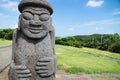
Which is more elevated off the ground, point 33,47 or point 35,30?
point 35,30

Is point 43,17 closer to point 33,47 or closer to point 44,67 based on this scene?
point 33,47

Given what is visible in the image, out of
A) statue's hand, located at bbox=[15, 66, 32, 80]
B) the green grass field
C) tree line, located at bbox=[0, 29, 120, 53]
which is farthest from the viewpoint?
tree line, located at bbox=[0, 29, 120, 53]

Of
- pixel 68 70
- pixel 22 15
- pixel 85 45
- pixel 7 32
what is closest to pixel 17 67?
pixel 22 15

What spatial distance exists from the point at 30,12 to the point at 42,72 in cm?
141

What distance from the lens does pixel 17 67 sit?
5.01 meters

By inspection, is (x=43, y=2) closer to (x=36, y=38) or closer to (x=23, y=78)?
(x=36, y=38)

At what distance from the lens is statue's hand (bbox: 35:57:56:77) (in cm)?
502

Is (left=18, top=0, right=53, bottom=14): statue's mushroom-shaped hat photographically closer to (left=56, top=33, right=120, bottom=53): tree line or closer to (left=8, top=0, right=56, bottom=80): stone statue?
(left=8, top=0, right=56, bottom=80): stone statue

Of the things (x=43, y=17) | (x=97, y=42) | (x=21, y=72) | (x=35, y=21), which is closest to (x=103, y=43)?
(x=97, y=42)

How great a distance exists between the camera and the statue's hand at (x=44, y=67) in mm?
5016

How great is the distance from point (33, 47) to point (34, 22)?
0.58 meters

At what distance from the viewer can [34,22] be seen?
5.05 metres

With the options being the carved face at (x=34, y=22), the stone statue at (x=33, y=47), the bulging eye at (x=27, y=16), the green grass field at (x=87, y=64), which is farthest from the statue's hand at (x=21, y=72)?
the green grass field at (x=87, y=64)

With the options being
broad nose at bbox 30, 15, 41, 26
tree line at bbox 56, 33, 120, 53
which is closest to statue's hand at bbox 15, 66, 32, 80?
broad nose at bbox 30, 15, 41, 26
